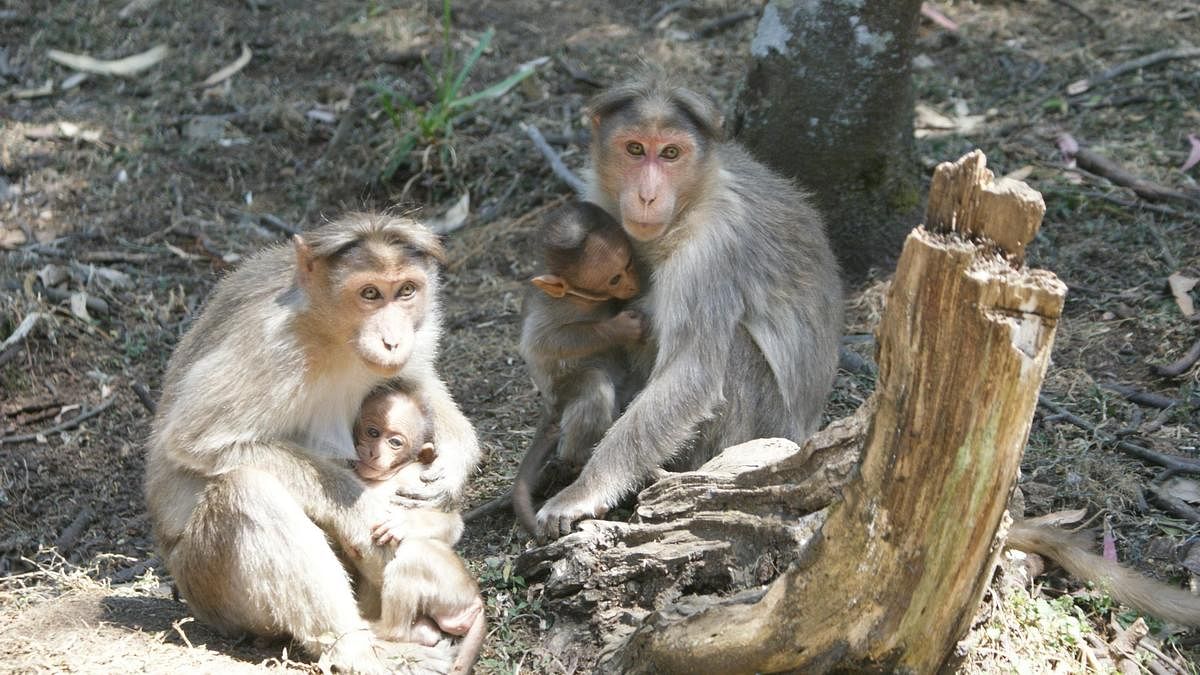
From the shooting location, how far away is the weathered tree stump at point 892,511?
331 centimetres

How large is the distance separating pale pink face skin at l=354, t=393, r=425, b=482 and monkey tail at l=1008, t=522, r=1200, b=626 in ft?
8.54

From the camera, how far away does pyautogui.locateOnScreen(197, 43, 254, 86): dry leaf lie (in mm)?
10336

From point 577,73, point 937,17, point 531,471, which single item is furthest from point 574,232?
point 937,17

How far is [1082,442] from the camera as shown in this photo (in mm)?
6059

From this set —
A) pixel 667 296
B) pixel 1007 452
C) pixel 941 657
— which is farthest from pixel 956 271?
pixel 667 296

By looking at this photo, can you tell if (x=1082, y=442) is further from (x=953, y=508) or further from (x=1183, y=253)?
(x=953, y=508)

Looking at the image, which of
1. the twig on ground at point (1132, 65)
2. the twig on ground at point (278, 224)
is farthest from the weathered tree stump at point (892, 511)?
the twig on ground at point (1132, 65)

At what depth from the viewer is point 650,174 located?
5.76 metres

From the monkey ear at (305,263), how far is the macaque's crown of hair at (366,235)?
0.03m

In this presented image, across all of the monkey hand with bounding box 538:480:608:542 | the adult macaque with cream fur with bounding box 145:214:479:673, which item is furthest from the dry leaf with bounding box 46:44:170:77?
the monkey hand with bounding box 538:480:608:542

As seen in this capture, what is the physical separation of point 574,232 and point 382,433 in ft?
4.51

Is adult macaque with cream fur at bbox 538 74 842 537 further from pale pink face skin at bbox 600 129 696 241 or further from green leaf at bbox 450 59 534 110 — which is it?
green leaf at bbox 450 59 534 110

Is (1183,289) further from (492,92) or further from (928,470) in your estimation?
(492,92)

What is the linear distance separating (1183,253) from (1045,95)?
2.21 metres
